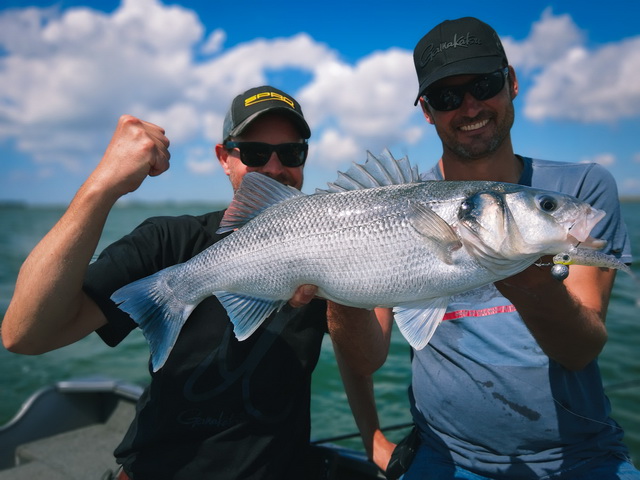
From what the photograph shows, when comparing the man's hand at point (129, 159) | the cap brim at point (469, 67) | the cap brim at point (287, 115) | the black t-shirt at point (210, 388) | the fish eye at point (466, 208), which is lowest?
the black t-shirt at point (210, 388)

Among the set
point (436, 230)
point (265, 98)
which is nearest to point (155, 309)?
point (436, 230)

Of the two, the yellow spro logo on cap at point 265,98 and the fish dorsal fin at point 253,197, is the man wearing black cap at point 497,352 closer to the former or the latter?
the fish dorsal fin at point 253,197

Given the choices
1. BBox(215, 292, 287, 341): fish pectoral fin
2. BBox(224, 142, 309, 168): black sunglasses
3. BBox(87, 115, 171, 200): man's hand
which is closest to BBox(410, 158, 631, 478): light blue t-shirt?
BBox(215, 292, 287, 341): fish pectoral fin

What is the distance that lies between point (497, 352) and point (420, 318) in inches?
38.4

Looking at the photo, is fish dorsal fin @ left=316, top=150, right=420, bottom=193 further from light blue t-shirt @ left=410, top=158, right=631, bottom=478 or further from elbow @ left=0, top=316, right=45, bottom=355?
elbow @ left=0, top=316, right=45, bottom=355

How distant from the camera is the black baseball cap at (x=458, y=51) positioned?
331 cm

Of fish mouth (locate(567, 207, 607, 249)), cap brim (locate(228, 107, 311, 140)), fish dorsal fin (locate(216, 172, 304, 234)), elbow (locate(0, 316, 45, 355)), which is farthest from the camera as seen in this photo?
cap brim (locate(228, 107, 311, 140))

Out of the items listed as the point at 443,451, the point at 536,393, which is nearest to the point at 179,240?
the point at 443,451

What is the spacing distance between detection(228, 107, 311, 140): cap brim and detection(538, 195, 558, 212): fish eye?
1.90 meters

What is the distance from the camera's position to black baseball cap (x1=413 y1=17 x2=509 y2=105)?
10.8 feet

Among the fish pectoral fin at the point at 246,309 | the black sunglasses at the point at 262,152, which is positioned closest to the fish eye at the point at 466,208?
the fish pectoral fin at the point at 246,309

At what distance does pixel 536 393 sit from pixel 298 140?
2492 millimetres

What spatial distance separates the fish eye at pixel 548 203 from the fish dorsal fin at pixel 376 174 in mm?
731

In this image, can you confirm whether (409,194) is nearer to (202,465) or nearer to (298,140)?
(298,140)
